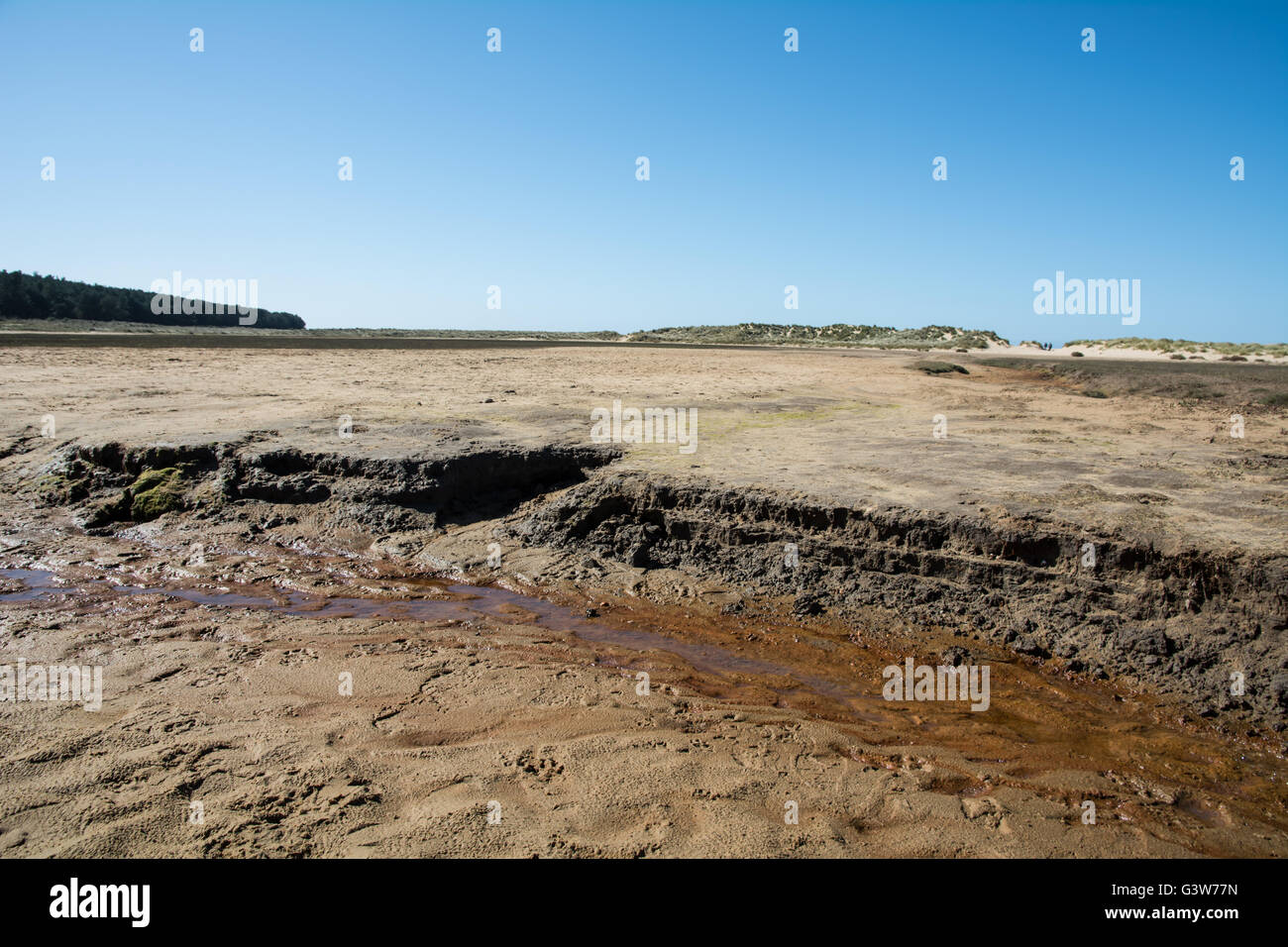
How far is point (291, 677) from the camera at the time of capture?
423cm

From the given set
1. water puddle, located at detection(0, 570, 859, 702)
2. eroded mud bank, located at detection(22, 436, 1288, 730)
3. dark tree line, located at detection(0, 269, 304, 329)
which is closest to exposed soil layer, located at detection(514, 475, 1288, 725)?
eroded mud bank, located at detection(22, 436, 1288, 730)

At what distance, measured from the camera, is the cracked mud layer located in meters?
3.05

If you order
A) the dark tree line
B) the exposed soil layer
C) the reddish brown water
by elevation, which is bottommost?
the reddish brown water

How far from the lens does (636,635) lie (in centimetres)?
A: 505

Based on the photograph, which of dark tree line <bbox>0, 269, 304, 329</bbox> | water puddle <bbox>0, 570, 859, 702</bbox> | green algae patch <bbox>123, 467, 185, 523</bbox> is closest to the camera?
water puddle <bbox>0, 570, 859, 702</bbox>

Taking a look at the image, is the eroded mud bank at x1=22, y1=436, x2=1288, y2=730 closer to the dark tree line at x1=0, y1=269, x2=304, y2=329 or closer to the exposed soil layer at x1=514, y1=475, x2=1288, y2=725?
the exposed soil layer at x1=514, y1=475, x2=1288, y2=725

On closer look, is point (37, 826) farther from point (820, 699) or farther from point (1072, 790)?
point (1072, 790)

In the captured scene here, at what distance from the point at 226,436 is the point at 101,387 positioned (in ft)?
20.4

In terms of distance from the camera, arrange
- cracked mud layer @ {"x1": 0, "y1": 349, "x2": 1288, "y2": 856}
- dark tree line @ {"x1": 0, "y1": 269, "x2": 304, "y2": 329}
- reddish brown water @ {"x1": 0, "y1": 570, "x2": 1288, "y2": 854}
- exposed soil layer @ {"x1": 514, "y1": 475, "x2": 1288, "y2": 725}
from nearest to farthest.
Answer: cracked mud layer @ {"x1": 0, "y1": 349, "x2": 1288, "y2": 856}, reddish brown water @ {"x1": 0, "y1": 570, "x2": 1288, "y2": 854}, exposed soil layer @ {"x1": 514, "y1": 475, "x2": 1288, "y2": 725}, dark tree line @ {"x1": 0, "y1": 269, "x2": 304, "y2": 329}

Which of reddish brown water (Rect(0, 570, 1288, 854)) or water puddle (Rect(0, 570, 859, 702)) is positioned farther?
water puddle (Rect(0, 570, 859, 702))

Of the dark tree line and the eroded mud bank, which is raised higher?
the dark tree line

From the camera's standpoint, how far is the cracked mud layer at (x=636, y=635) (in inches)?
120

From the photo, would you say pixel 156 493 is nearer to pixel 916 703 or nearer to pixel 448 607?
pixel 448 607
